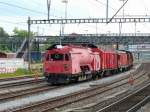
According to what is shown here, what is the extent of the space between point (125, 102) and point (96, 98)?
4.27 meters

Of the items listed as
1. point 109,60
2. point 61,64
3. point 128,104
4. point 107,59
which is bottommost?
point 128,104

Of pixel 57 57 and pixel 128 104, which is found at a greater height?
pixel 57 57

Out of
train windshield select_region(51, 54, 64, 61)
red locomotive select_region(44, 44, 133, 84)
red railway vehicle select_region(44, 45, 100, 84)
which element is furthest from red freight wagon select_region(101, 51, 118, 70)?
train windshield select_region(51, 54, 64, 61)

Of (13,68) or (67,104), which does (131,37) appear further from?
(67,104)

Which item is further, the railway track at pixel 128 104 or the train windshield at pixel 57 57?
the train windshield at pixel 57 57

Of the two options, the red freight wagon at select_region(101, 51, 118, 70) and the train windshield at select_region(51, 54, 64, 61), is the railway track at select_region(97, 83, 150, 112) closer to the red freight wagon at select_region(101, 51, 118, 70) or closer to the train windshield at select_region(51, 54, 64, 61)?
the train windshield at select_region(51, 54, 64, 61)

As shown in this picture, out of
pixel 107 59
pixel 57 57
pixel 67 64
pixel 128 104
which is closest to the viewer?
pixel 128 104

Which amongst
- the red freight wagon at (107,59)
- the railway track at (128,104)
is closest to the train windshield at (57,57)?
the railway track at (128,104)

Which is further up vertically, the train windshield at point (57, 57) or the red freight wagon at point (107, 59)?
the train windshield at point (57, 57)

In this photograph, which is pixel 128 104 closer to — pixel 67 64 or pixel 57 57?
pixel 67 64

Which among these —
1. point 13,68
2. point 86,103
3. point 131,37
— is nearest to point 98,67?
point 13,68

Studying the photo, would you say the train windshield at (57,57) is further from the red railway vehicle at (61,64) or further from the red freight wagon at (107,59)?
the red freight wagon at (107,59)

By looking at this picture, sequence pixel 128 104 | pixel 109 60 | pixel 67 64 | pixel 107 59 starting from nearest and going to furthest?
pixel 128 104 → pixel 67 64 → pixel 107 59 → pixel 109 60

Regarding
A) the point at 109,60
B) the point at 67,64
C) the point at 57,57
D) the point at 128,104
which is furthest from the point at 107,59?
the point at 128,104
